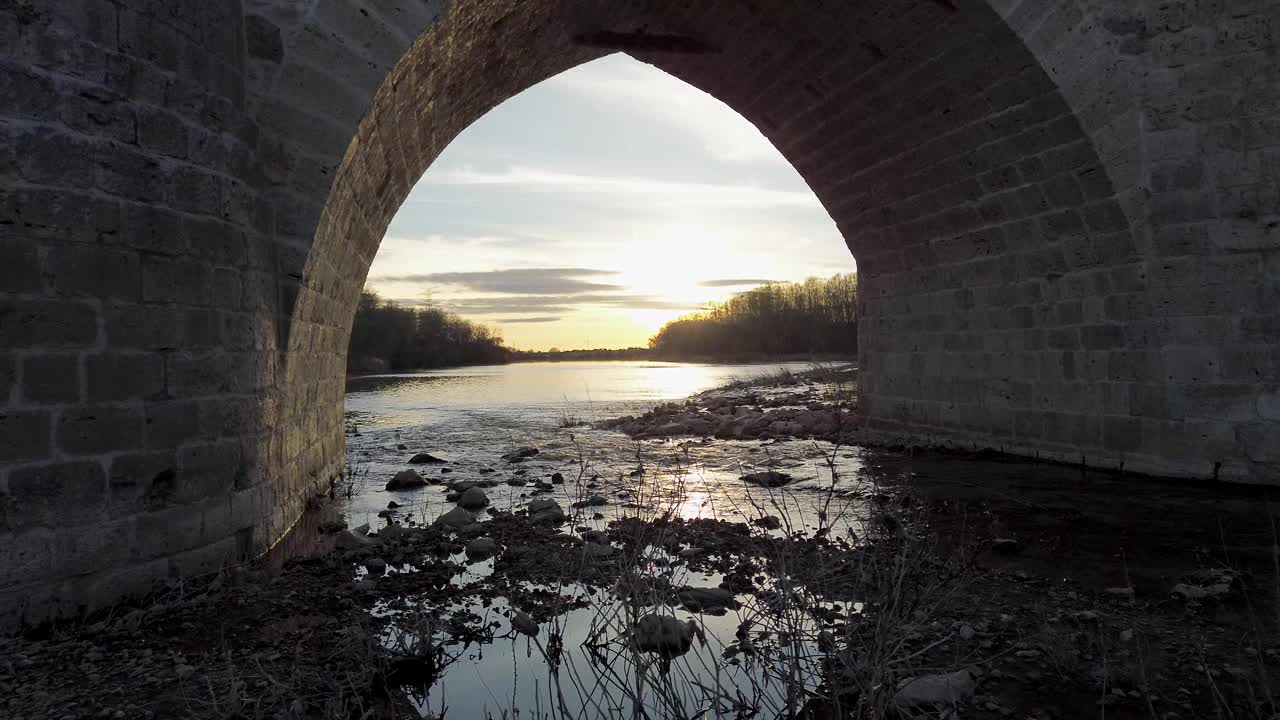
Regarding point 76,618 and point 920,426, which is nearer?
point 76,618

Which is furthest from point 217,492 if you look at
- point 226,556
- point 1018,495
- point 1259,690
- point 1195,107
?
point 1195,107

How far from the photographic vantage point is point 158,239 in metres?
3.95

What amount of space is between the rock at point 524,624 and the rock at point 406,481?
13.6ft

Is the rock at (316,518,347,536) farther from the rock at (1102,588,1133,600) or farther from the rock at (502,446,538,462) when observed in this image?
the rock at (1102,588,1133,600)

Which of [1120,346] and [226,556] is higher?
[1120,346]

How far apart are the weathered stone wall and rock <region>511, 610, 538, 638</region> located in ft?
5.92

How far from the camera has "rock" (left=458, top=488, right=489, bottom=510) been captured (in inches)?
246

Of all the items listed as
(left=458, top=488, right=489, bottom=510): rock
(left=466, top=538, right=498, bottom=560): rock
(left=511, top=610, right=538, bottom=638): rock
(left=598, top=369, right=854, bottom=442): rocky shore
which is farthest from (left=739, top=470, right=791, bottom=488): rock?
(left=511, top=610, right=538, bottom=638): rock

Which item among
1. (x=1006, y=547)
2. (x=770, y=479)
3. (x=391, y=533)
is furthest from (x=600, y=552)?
(x=770, y=479)

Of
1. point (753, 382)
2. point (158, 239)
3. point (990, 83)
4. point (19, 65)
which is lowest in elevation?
point (753, 382)

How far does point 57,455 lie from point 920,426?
27.1 feet

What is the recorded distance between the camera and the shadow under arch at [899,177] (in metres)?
6.06

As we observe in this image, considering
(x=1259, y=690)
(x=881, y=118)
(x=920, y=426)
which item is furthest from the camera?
(x=920, y=426)

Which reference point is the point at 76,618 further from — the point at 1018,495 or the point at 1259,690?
the point at 1018,495
